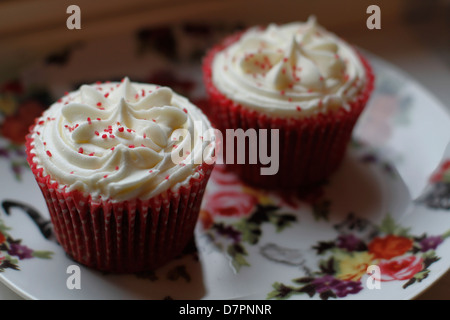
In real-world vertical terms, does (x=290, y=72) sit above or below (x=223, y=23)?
below

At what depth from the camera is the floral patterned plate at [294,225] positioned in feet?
4.68

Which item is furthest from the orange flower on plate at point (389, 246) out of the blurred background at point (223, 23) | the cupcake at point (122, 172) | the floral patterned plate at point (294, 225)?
the blurred background at point (223, 23)

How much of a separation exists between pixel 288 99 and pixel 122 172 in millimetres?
599

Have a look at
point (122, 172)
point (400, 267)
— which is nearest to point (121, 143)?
point (122, 172)

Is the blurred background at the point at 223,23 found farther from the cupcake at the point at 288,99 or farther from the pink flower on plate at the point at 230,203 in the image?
the pink flower on plate at the point at 230,203

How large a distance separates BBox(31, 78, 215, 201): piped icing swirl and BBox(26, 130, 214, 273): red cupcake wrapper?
0.9 inches

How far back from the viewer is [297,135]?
1.70 m

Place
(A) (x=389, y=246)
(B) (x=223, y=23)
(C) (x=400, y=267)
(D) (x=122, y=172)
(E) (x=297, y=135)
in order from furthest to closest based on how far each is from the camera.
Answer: (B) (x=223, y=23), (E) (x=297, y=135), (A) (x=389, y=246), (C) (x=400, y=267), (D) (x=122, y=172)

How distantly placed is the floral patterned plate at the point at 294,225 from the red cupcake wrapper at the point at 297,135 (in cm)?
5

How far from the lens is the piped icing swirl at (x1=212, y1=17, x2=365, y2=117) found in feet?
5.46

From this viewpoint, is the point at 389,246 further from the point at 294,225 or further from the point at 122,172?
the point at 122,172

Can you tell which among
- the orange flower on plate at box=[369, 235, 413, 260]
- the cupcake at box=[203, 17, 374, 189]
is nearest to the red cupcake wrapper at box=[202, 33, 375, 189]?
the cupcake at box=[203, 17, 374, 189]

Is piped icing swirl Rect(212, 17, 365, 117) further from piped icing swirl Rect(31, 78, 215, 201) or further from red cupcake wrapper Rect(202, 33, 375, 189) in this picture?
piped icing swirl Rect(31, 78, 215, 201)

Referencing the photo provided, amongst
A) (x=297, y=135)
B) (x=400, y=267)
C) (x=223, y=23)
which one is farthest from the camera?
(x=223, y=23)
